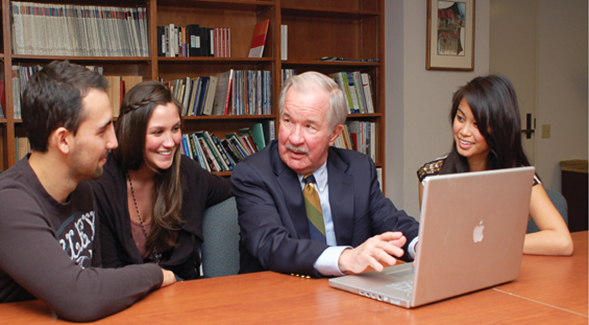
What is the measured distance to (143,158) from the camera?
72.6 inches

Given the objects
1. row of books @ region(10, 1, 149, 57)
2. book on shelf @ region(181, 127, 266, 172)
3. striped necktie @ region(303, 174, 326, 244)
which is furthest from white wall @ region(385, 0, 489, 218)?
striped necktie @ region(303, 174, 326, 244)

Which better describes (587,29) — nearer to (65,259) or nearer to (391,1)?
(391,1)

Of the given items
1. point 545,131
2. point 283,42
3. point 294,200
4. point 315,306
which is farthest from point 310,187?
point 545,131

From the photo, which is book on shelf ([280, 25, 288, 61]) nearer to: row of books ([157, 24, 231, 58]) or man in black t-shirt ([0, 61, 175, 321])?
row of books ([157, 24, 231, 58])

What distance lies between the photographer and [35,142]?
120 centimetres

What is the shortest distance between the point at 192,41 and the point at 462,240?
2662 millimetres

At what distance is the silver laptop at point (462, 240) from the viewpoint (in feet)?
3.31

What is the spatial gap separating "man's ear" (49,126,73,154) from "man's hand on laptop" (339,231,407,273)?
2.34 ft

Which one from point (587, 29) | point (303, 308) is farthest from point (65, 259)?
point (587, 29)

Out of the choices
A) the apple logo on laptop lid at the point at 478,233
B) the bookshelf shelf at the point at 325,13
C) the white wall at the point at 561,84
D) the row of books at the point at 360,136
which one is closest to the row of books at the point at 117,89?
the bookshelf shelf at the point at 325,13

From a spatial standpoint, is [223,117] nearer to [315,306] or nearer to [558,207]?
[558,207]

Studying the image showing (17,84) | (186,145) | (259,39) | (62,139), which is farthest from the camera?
(259,39)

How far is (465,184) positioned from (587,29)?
486cm

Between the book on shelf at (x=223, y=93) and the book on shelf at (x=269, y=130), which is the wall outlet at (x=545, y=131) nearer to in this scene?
the book on shelf at (x=269, y=130)
